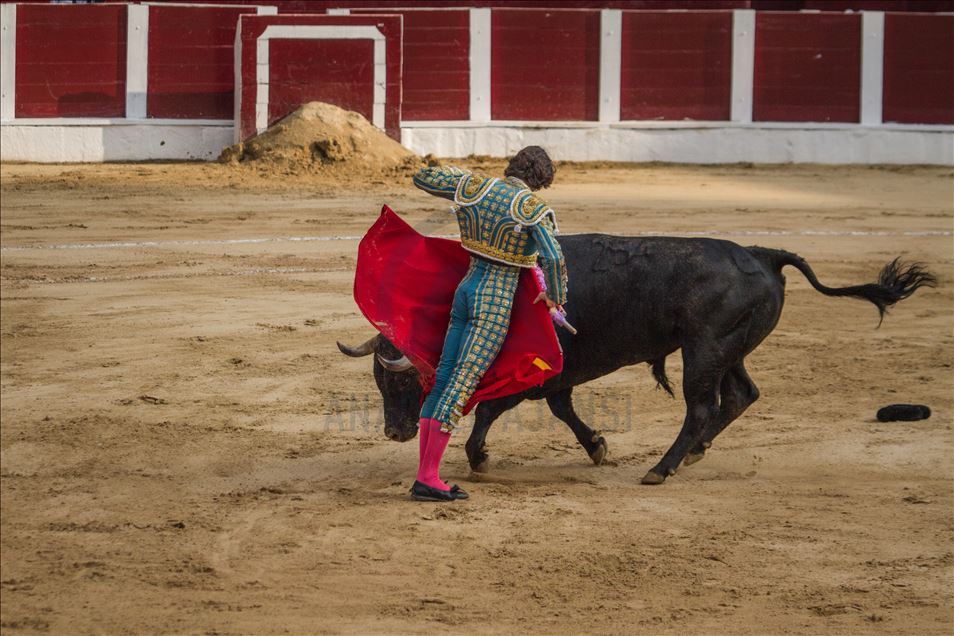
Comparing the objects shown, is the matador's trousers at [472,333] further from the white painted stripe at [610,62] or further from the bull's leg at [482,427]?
the white painted stripe at [610,62]

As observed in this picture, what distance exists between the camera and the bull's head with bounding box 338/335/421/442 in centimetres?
471

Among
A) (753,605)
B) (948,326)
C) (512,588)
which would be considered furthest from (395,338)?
(948,326)

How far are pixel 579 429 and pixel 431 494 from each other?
0.75m

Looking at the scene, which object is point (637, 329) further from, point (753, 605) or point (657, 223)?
point (657, 223)

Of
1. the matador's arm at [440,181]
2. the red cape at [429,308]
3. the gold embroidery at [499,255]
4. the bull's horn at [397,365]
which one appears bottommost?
the bull's horn at [397,365]

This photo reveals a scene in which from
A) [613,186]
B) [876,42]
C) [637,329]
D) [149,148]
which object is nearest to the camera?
[637,329]

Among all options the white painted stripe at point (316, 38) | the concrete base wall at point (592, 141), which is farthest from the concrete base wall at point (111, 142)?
the white painted stripe at point (316, 38)

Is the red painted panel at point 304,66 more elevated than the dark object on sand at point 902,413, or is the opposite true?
the red painted panel at point 304,66

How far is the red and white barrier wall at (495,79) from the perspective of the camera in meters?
12.1

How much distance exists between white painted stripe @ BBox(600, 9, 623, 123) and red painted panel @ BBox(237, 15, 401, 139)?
2089mm

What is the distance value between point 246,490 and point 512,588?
1.16 metres

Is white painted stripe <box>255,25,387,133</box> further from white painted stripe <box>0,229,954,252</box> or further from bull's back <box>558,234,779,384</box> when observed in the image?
→ bull's back <box>558,234,779,384</box>

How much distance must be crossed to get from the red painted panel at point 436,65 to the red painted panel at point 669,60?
4.99ft

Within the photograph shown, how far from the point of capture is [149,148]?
12.4 meters
